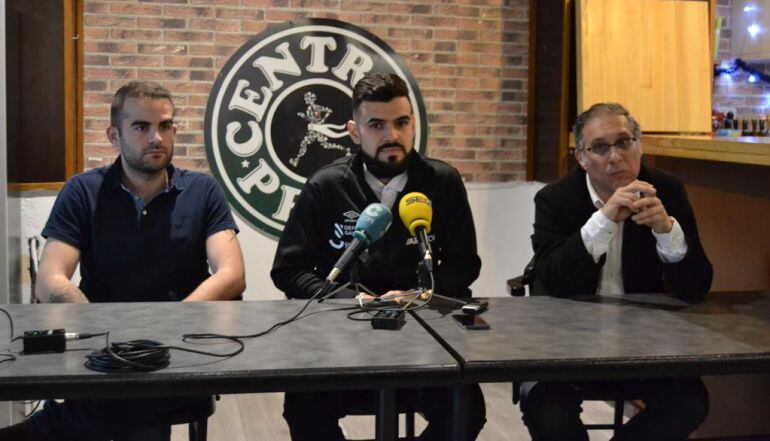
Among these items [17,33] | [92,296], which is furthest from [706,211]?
[17,33]

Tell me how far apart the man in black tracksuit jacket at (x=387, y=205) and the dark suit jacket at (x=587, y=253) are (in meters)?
0.28

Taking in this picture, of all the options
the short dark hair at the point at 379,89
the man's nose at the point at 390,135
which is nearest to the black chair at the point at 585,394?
the man's nose at the point at 390,135

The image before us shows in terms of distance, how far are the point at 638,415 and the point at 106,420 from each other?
1.38 metres

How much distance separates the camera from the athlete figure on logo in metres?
4.72

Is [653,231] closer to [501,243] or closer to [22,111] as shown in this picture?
[501,243]

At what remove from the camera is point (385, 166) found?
114 inches

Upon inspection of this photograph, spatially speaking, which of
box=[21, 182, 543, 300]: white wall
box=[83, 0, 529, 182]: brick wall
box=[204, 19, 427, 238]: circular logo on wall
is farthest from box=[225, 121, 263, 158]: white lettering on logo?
box=[21, 182, 543, 300]: white wall

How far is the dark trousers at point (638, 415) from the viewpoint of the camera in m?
2.30

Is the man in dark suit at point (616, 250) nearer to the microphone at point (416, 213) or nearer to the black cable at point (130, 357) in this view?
the microphone at point (416, 213)

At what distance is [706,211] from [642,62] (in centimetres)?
111

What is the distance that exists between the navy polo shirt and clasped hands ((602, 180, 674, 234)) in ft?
4.20

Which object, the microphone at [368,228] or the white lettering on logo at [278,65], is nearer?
the microphone at [368,228]

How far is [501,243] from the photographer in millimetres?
5047

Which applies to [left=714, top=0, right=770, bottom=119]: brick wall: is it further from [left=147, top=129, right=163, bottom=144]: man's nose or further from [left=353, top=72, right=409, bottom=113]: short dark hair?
[left=147, top=129, right=163, bottom=144]: man's nose
